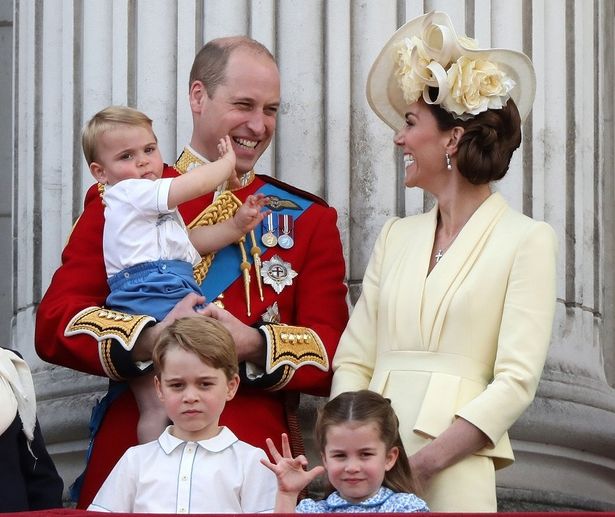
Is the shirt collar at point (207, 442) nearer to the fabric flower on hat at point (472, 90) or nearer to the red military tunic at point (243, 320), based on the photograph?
the red military tunic at point (243, 320)

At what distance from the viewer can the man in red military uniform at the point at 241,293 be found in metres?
6.26

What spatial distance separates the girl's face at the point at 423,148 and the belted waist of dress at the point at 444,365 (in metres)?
0.53

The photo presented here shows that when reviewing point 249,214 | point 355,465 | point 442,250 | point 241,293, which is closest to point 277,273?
point 241,293

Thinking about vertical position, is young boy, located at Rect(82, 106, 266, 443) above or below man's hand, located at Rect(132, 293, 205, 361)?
above

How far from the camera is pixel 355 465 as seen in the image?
5574 mm

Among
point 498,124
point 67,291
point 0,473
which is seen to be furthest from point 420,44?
A: point 0,473

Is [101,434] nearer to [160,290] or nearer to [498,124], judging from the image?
[160,290]

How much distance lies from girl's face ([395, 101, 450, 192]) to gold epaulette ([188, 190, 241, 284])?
0.54 m

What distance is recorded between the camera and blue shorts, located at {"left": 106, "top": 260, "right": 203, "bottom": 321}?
6246 millimetres

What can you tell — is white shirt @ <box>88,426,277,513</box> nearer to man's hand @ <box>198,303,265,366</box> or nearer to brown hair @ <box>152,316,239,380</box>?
brown hair @ <box>152,316,239,380</box>

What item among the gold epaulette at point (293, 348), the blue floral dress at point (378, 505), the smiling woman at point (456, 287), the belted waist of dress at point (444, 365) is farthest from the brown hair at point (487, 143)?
the blue floral dress at point (378, 505)

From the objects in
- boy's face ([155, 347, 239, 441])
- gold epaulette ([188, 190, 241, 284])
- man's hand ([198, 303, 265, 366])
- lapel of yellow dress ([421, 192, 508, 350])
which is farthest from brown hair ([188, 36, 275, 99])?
boy's face ([155, 347, 239, 441])

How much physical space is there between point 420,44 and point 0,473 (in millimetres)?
1673

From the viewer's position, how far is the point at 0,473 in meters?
5.84
